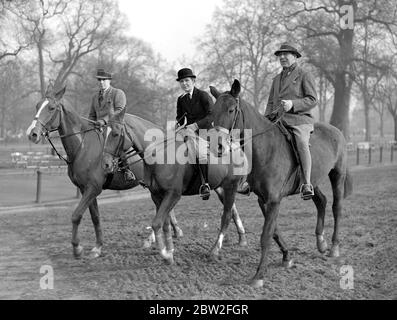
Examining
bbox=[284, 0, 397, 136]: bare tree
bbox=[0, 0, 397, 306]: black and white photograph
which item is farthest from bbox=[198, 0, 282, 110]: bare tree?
bbox=[0, 0, 397, 306]: black and white photograph

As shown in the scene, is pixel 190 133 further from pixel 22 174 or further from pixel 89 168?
pixel 22 174

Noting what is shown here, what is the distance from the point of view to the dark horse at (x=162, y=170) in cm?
721

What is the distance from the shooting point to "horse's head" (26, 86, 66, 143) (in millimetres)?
7980

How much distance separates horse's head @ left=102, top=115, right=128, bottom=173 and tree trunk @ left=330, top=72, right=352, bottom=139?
26.9m

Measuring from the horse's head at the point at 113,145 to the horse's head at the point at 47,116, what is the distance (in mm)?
1397

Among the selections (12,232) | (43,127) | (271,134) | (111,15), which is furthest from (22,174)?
(111,15)

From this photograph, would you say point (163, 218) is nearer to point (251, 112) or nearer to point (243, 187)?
point (243, 187)

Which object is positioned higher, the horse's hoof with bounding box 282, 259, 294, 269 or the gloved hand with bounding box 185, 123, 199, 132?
the gloved hand with bounding box 185, 123, 199, 132

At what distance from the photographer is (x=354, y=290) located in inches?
244

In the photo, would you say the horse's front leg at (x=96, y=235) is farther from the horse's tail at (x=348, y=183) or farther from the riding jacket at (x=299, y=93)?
the horse's tail at (x=348, y=183)

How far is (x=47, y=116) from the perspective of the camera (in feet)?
26.7

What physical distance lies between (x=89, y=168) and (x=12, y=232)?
3620mm

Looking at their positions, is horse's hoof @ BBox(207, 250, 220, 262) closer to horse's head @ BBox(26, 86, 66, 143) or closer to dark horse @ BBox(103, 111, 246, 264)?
dark horse @ BBox(103, 111, 246, 264)

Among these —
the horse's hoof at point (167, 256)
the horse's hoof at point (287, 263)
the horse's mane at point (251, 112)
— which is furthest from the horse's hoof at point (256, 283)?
the horse's mane at point (251, 112)
